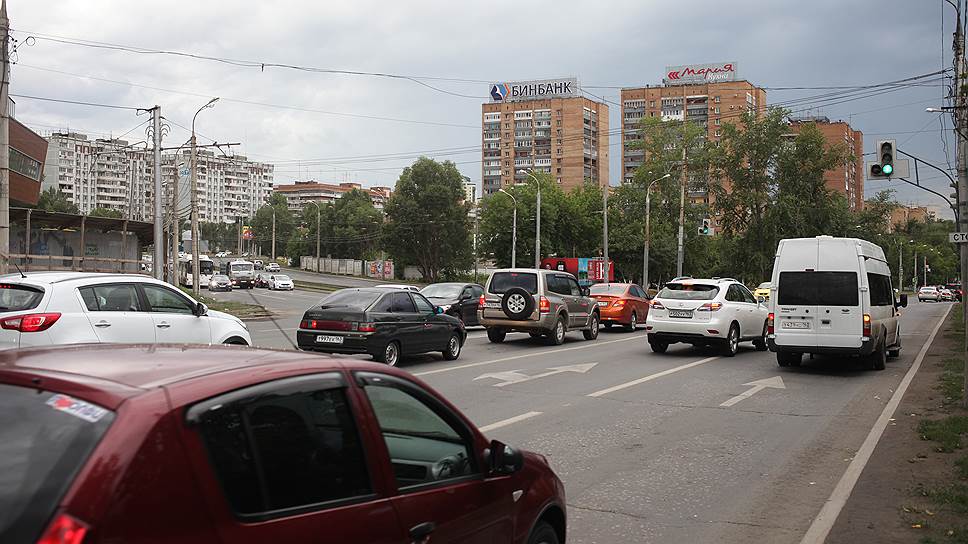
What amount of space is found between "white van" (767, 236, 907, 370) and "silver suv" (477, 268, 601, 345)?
6134 mm

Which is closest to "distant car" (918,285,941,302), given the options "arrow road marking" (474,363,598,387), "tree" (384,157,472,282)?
A: "tree" (384,157,472,282)

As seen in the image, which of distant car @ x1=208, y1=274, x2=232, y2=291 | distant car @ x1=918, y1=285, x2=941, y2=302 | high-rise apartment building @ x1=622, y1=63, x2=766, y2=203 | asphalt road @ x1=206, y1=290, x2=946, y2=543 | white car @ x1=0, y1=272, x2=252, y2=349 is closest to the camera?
asphalt road @ x1=206, y1=290, x2=946, y2=543

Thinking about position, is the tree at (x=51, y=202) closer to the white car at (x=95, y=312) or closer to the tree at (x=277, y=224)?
the tree at (x=277, y=224)

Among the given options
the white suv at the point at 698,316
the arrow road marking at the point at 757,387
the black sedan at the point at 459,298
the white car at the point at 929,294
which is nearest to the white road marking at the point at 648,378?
the white suv at the point at 698,316

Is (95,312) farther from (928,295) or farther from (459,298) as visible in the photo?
(928,295)

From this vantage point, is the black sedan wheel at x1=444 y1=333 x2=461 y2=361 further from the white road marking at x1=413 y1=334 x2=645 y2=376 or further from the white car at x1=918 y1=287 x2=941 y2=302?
the white car at x1=918 y1=287 x2=941 y2=302

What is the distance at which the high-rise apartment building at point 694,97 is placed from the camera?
118 meters

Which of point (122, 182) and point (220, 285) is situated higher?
point (122, 182)

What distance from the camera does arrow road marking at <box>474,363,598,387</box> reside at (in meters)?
14.0

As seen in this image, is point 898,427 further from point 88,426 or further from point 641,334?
point 641,334

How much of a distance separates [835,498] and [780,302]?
32.7 feet

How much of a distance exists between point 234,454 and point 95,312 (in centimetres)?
904

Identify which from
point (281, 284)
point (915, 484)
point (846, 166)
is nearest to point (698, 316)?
point (915, 484)

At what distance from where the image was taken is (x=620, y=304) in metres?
27.6
